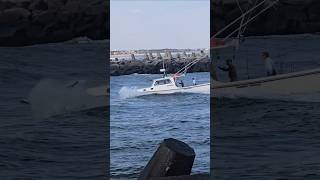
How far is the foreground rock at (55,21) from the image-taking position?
6.06 m

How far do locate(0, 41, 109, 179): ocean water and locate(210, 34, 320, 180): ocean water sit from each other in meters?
1.38

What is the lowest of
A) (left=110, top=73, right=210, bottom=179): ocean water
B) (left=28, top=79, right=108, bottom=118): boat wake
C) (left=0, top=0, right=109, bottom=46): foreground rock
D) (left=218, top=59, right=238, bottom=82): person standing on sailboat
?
(left=110, top=73, right=210, bottom=179): ocean water

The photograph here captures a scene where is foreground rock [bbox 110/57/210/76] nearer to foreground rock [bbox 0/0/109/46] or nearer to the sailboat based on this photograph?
the sailboat

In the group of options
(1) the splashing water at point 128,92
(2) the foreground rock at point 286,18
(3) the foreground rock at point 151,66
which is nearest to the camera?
(2) the foreground rock at point 286,18

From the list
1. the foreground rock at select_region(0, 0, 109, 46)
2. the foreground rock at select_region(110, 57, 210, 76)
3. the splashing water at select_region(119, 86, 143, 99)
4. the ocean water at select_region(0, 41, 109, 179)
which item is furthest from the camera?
the splashing water at select_region(119, 86, 143, 99)

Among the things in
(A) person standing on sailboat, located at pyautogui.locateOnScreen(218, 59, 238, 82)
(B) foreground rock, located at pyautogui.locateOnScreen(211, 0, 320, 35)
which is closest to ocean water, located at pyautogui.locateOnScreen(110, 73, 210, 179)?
(A) person standing on sailboat, located at pyautogui.locateOnScreen(218, 59, 238, 82)

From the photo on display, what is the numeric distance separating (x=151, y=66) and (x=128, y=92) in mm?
506

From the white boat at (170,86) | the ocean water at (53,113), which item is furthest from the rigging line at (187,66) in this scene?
the ocean water at (53,113)

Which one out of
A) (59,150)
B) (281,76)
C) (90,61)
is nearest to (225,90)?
(281,76)

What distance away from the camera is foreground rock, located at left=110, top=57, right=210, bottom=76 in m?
6.80

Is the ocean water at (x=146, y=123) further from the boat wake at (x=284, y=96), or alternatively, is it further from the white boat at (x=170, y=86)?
the boat wake at (x=284, y=96)

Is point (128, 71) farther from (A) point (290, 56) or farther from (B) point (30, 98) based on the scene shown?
(A) point (290, 56)

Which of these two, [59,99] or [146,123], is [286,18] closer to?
[146,123]

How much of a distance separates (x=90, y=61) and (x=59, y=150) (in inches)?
40.9
